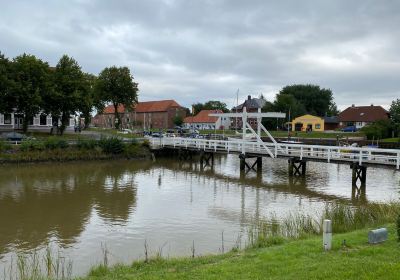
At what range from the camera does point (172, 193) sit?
24.6m

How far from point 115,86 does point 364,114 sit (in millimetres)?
53075

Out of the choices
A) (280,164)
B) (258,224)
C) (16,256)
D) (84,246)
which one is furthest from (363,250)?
(280,164)

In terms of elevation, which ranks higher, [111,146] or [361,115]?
[361,115]

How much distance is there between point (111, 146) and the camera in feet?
142

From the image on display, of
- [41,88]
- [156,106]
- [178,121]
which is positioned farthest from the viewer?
[156,106]

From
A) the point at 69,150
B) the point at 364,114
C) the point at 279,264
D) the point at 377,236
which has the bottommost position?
the point at 279,264

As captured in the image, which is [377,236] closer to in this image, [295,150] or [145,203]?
[145,203]

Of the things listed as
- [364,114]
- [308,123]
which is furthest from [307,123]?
[364,114]

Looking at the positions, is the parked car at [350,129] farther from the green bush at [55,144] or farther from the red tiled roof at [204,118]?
the green bush at [55,144]

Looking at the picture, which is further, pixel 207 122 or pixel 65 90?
pixel 207 122

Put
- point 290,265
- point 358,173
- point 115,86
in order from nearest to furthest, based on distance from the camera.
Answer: point 290,265, point 358,173, point 115,86

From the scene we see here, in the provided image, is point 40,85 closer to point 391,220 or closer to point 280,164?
point 280,164

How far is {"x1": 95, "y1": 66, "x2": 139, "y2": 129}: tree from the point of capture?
75312 mm

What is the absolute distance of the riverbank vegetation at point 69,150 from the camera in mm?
38000
